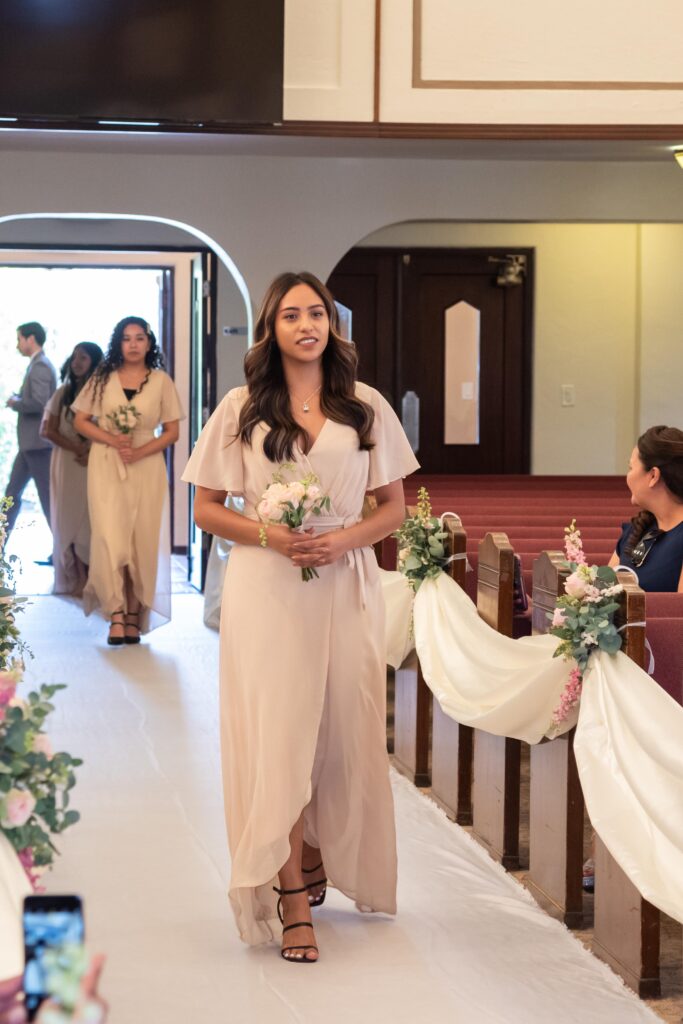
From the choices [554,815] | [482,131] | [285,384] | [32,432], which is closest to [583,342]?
[482,131]

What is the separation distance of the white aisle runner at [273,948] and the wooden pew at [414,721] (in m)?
0.13

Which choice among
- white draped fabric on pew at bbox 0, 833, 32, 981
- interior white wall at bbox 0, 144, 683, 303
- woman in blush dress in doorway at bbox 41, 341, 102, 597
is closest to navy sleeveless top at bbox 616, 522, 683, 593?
white draped fabric on pew at bbox 0, 833, 32, 981

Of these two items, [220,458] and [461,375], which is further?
[461,375]

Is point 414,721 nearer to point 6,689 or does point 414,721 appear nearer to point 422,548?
point 422,548

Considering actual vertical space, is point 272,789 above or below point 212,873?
above

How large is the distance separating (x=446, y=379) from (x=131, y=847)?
27.8 ft

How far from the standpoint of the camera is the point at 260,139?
7.87 m

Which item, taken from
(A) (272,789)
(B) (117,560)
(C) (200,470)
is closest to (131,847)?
(A) (272,789)

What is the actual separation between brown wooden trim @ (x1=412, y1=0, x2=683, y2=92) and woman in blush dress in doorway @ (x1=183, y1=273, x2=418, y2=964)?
15.0ft

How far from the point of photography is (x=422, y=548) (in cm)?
512

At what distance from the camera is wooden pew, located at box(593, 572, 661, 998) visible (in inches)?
127

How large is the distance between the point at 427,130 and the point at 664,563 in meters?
4.04

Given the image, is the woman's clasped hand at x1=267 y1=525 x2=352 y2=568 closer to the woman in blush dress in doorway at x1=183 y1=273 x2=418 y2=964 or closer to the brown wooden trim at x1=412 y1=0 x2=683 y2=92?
the woman in blush dress in doorway at x1=183 y1=273 x2=418 y2=964

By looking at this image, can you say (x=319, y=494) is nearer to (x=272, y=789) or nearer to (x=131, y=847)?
(x=272, y=789)
